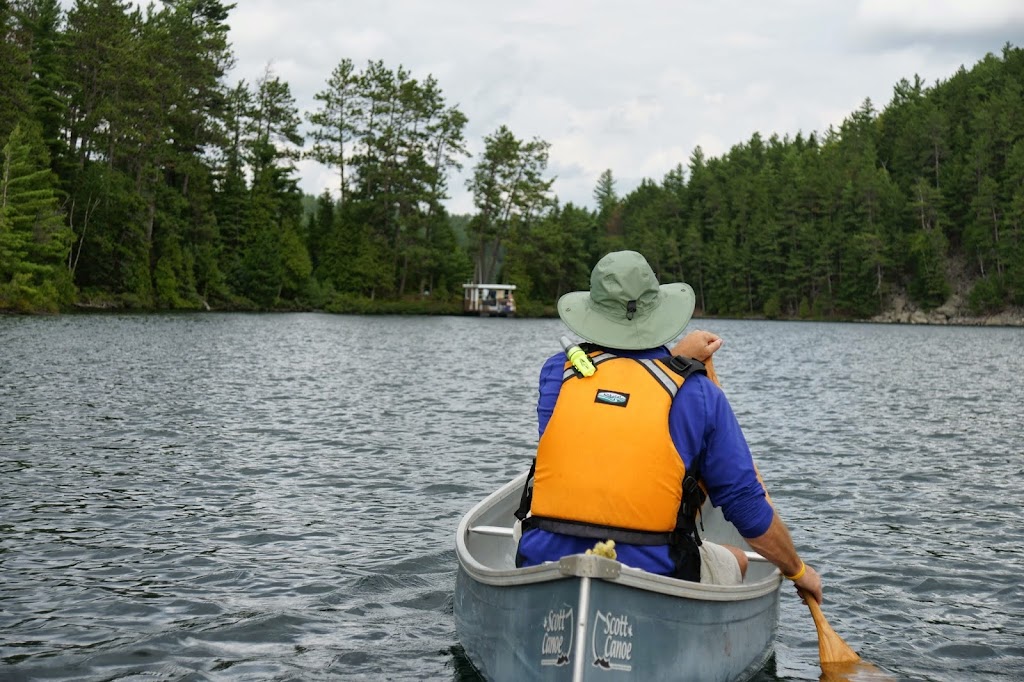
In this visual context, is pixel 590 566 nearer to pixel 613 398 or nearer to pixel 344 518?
pixel 613 398

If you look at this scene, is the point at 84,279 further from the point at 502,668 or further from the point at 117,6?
the point at 502,668

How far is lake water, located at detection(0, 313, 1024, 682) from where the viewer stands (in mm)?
7117

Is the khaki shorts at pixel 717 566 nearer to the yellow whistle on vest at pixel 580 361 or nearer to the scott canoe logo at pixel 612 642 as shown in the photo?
the scott canoe logo at pixel 612 642

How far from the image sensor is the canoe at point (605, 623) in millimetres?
4543

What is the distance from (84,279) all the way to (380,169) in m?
30.1

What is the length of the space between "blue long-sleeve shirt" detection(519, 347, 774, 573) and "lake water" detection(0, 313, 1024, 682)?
1.98 metres

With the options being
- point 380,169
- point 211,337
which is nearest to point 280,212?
point 380,169

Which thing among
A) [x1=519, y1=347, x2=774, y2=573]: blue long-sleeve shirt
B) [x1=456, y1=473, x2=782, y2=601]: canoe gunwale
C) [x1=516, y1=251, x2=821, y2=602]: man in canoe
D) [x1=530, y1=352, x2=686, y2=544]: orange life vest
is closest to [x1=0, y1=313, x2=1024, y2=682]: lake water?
[x1=456, y1=473, x2=782, y2=601]: canoe gunwale

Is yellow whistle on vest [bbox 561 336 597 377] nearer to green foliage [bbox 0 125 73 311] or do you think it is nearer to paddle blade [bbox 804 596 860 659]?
paddle blade [bbox 804 596 860 659]

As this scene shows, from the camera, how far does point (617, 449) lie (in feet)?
15.7

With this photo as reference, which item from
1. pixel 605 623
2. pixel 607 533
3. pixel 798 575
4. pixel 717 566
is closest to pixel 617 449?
pixel 607 533

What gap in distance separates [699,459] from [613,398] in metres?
0.65

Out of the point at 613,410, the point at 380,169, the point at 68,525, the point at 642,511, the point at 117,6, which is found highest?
the point at 117,6

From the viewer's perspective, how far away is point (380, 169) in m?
90.2
